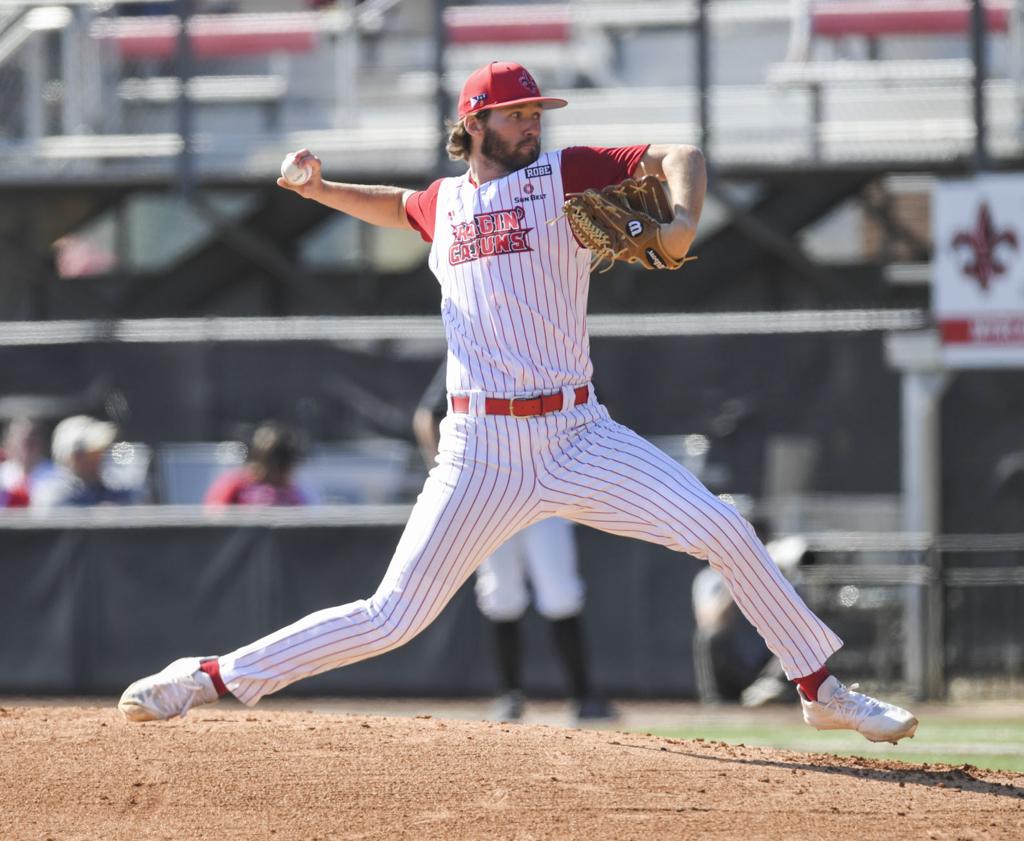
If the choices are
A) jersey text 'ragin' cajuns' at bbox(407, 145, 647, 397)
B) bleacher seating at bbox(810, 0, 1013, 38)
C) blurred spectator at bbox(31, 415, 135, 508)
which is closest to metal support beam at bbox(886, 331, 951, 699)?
bleacher seating at bbox(810, 0, 1013, 38)

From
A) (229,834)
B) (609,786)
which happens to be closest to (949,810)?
(609,786)

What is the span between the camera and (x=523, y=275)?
200 inches

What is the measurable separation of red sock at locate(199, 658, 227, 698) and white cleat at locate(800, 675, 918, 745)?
173 cm

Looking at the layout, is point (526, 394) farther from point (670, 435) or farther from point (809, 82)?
point (809, 82)

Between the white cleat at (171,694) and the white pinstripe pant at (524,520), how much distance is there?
0.16 meters

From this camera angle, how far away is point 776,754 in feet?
18.4

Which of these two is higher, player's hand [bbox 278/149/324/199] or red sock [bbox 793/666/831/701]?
player's hand [bbox 278/149/324/199]

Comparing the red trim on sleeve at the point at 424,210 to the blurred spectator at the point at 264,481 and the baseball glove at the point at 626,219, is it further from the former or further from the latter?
the blurred spectator at the point at 264,481

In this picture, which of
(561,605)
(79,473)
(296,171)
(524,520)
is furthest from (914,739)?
(79,473)

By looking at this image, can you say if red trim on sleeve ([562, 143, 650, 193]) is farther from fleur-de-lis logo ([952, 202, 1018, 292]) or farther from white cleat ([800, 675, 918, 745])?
fleur-de-lis logo ([952, 202, 1018, 292])

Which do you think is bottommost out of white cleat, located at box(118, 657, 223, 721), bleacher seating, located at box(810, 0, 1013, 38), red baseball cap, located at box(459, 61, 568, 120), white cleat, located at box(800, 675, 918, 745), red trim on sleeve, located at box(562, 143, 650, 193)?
white cleat, located at box(800, 675, 918, 745)

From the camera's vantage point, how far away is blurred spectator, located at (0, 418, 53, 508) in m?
10.9

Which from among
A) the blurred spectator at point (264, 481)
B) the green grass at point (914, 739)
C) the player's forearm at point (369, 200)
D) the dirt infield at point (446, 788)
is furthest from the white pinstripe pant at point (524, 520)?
the blurred spectator at point (264, 481)

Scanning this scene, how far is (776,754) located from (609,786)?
84cm
